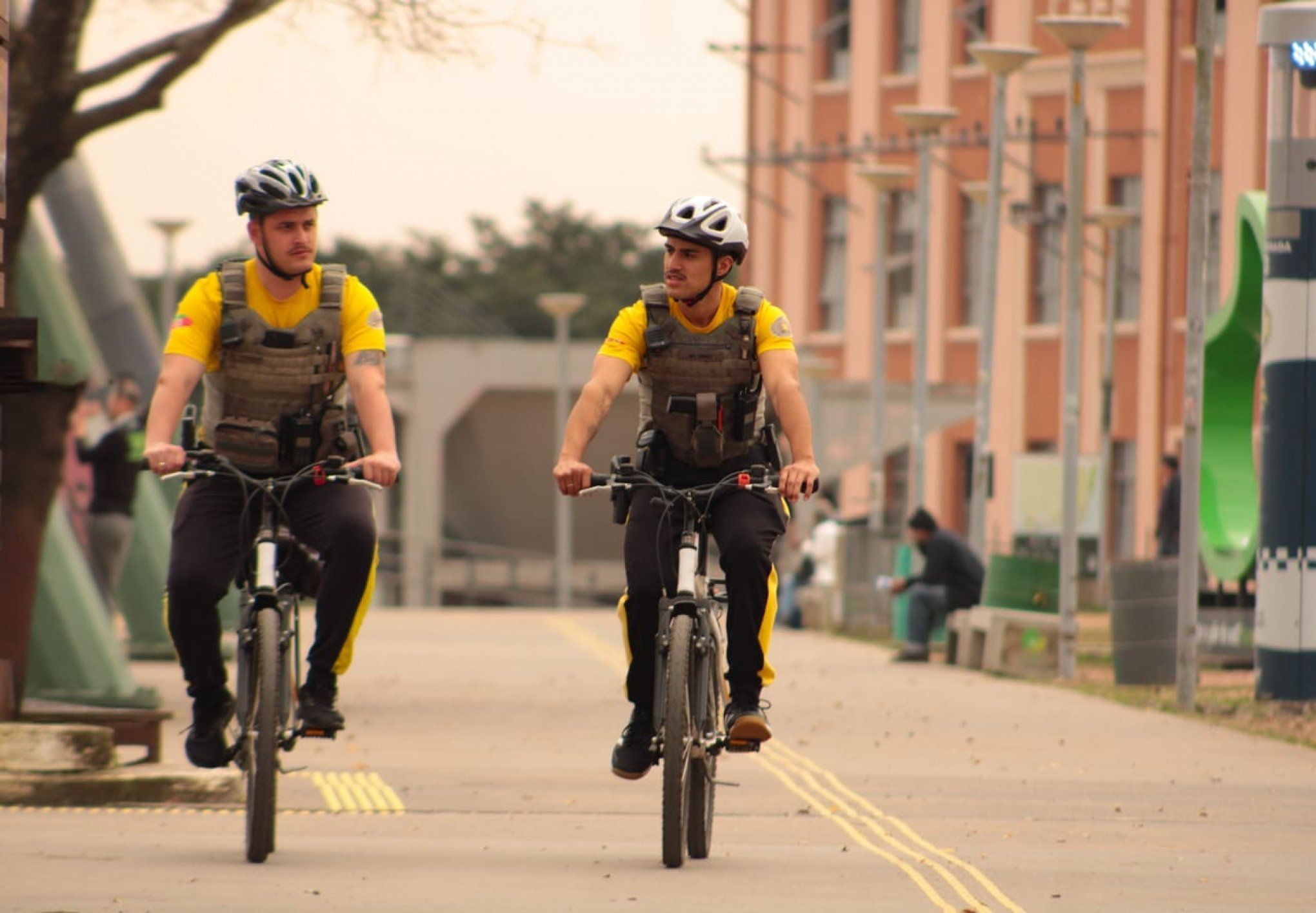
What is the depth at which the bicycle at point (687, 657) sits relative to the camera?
8.19 meters

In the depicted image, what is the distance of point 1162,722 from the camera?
52.4 ft

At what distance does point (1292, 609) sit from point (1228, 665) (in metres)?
5.09

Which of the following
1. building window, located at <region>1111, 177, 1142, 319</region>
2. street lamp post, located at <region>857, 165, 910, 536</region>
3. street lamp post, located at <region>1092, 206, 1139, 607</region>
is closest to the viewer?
street lamp post, located at <region>857, 165, 910, 536</region>

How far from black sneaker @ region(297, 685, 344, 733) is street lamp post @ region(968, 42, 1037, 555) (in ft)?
60.1

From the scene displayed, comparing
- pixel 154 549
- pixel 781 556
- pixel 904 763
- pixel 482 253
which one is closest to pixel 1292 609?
pixel 904 763

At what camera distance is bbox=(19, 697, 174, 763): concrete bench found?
11.5 metres

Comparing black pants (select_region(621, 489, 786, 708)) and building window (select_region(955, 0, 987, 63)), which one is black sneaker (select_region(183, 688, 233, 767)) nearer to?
black pants (select_region(621, 489, 786, 708))

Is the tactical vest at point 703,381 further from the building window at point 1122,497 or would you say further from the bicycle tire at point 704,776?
the building window at point 1122,497

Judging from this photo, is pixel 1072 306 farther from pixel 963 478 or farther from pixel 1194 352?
pixel 963 478

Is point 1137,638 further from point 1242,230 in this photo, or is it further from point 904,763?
point 904,763

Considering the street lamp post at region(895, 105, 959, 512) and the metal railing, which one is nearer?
the street lamp post at region(895, 105, 959, 512)

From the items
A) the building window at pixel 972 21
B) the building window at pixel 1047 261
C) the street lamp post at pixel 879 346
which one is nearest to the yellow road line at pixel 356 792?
the street lamp post at pixel 879 346

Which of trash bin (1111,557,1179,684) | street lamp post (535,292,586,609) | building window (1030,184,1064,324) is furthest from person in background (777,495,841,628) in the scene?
trash bin (1111,557,1179,684)

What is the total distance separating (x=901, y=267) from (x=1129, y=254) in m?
6.78
